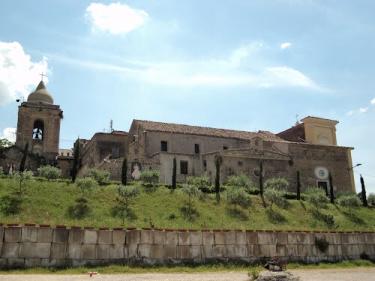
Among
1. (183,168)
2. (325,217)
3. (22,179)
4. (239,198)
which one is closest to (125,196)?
(22,179)

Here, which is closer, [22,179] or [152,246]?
[152,246]

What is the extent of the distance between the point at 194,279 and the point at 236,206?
16589 millimetres

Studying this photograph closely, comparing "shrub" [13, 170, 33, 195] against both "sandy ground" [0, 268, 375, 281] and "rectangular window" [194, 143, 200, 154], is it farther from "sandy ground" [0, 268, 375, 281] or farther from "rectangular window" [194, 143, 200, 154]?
"rectangular window" [194, 143, 200, 154]

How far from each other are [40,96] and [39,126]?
164 inches

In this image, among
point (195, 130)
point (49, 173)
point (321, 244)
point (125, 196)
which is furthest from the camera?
point (195, 130)

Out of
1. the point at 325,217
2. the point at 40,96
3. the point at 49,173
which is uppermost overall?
the point at 40,96

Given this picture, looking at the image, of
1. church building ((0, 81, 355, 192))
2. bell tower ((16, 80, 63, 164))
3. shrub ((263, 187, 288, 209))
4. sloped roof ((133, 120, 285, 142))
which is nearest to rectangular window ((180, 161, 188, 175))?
church building ((0, 81, 355, 192))

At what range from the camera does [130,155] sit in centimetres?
4722

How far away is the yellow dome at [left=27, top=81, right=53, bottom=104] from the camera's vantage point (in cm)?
5828

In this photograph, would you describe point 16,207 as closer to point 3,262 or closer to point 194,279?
point 3,262

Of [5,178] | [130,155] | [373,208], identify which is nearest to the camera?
[5,178]

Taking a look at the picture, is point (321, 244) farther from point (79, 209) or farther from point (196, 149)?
point (196, 149)

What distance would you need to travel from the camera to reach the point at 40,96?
58844 millimetres

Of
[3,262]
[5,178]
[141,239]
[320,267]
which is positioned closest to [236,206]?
[320,267]
